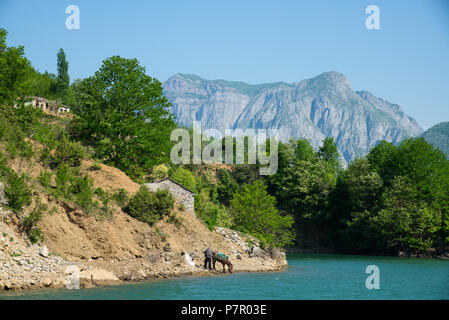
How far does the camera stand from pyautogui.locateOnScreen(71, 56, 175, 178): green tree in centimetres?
4566

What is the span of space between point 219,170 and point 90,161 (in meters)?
47.2

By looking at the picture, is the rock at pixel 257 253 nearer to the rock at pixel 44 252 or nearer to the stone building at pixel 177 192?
the stone building at pixel 177 192

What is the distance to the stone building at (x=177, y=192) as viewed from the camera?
40656 millimetres

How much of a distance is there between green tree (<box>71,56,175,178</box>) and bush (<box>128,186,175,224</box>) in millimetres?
9859

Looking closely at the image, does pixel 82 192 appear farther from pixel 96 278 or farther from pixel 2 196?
pixel 96 278

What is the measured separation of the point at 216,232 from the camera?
135 ft

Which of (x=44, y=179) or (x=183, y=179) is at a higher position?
(x=183, y=179)

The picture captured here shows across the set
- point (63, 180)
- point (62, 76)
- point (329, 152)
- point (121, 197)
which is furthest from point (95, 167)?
point (62, 76)

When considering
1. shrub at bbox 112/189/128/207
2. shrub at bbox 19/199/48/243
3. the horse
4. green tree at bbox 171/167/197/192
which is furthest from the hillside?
green tree at bbox 171/167/197/192

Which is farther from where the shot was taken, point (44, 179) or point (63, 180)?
point (63, 180)

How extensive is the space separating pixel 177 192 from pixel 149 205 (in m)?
6.65

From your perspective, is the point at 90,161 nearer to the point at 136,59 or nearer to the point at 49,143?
the point at 49,143

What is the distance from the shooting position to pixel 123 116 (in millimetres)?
46906
